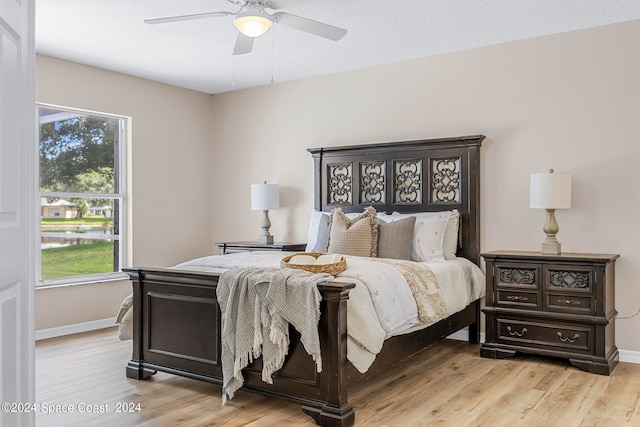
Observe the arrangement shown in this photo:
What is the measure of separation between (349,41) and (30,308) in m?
3.55

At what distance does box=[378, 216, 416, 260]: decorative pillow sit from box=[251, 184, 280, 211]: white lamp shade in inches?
61.7

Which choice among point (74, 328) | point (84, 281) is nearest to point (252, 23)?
point (84, 281)

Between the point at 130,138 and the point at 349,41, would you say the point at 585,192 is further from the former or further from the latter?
the point at 130,138

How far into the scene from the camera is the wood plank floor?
293cm

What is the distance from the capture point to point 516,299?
415 cm

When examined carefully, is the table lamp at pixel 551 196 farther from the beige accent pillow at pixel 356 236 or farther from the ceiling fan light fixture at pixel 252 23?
the ceiling fan light fixture at pixel 252 23

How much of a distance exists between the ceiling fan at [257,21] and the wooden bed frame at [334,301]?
1.52 m

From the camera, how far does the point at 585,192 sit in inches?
Answer: 168

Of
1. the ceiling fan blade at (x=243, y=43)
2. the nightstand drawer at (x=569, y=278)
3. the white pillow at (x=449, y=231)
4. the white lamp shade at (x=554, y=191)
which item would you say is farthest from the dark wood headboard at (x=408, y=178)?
the ceiling fan blade at (x=243, y=43)

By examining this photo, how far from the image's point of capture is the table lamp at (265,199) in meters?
5.62

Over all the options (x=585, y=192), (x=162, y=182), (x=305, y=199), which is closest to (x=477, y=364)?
(x=585, y=192)

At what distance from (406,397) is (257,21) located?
243cm

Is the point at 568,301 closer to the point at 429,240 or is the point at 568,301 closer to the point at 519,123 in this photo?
the point at 429,240

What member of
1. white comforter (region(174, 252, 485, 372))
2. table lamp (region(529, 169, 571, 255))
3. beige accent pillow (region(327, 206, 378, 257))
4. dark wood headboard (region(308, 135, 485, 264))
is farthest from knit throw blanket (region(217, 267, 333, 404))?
dark wood headboard (region(308, 135, 485, 264))
